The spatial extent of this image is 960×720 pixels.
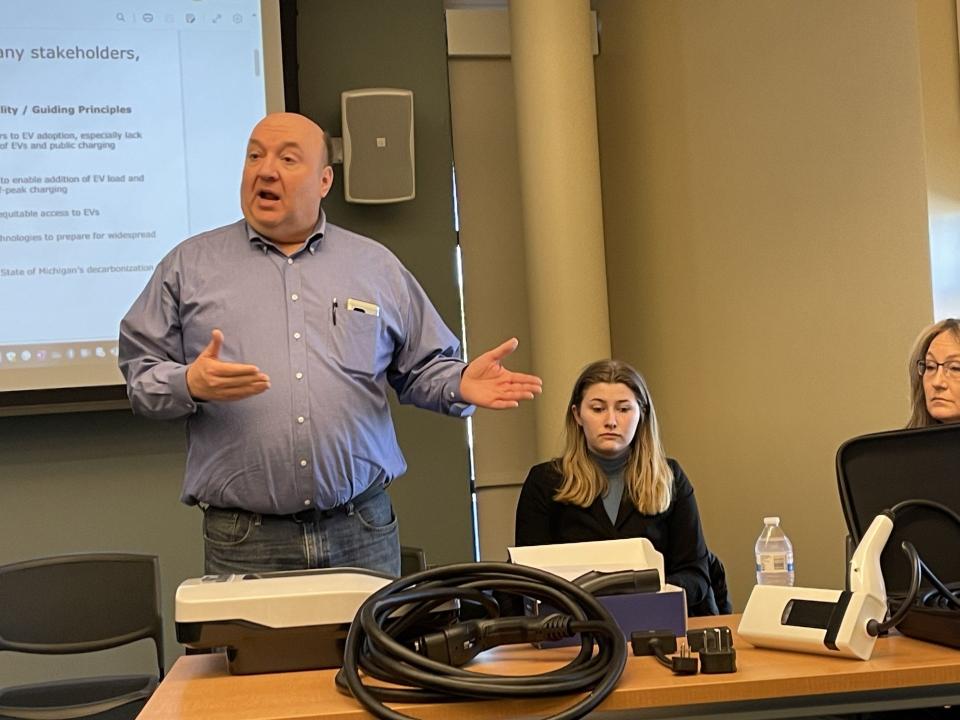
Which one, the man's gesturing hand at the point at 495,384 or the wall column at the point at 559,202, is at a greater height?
the wall column at the point at 559,202

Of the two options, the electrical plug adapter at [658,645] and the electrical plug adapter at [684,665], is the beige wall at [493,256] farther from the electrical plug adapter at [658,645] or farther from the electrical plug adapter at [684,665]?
the electrical plug adapter at [684,665]

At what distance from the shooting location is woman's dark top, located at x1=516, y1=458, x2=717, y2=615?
9.64ft

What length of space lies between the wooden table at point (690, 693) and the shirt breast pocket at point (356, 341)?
94cm

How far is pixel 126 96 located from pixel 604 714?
296 cm

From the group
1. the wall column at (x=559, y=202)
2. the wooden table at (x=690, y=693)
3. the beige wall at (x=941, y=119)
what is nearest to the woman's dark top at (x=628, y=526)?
the beige wall at (x=941, y=119)

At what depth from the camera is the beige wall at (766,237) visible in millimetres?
3156

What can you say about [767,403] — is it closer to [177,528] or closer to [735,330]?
[735,330]

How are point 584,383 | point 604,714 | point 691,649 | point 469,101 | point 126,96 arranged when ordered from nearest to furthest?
1. point 604,714
2. point 691,649
3. point 584,383
4. point 126,96
5. point 469,101

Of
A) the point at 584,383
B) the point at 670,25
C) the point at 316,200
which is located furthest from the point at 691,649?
the point at 670,25

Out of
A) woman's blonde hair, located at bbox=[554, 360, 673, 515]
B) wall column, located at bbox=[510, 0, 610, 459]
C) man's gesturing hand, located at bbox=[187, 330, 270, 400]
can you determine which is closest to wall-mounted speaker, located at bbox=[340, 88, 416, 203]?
wall column, located at bbox=[510, 0, 610, 459]

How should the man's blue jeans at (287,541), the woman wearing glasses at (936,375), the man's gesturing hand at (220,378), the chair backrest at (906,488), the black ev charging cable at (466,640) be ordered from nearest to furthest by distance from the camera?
the black ev charging cable at (466,640), the chair backrest at (906,488), the man's gesturing hand at (220,378), the man's blue jeans at (287,541), the woman wearing glasses at (936,375)

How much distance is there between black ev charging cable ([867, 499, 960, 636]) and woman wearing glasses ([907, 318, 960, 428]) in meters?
0.99

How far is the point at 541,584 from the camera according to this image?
1.44m

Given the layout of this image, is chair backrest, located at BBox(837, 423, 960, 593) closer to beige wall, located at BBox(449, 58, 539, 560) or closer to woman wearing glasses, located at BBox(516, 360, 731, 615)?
woman wearing glasses, located at BBox(516, 360, 731, 615)
